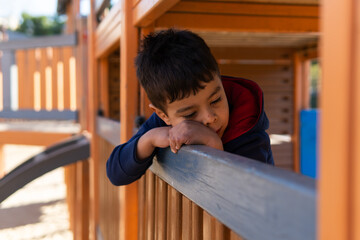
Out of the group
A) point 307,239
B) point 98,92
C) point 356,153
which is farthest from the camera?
point 98,92

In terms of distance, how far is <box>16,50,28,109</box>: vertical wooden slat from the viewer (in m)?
5.90

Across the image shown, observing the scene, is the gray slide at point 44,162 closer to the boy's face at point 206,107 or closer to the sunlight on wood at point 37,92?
the sunlight on wood at point 37,92

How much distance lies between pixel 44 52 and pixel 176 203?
5029 mm

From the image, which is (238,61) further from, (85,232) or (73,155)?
(85,232)

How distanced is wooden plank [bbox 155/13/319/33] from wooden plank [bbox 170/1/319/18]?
0.08 feet

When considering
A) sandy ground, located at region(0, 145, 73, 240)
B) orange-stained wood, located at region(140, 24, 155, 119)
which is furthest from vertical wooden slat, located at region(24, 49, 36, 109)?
orange-stained wood, located at region(140, 24, 155, 119)

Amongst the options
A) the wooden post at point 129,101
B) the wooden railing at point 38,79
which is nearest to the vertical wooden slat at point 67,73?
the wooden railing at point 38,79

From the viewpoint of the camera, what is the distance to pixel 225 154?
0.87m

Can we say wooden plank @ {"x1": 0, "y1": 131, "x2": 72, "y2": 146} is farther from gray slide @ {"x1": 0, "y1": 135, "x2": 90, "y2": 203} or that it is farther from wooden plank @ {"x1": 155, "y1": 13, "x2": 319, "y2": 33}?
wooden plank @ {"x1": 155, "y1": 13, "x2": 319, "y2": 33}

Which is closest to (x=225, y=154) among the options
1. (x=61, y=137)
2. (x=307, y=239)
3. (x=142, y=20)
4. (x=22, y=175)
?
(x=307, y=239)

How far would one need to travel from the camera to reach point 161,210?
56.7 inches

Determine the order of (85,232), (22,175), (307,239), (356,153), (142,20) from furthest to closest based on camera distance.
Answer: (85,232) < (22,175) < (142,20) < (307,239) < (356,153)

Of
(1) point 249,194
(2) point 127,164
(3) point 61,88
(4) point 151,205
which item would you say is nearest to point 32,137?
(3) point 61,88

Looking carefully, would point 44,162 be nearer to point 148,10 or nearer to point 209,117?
point 148,10
